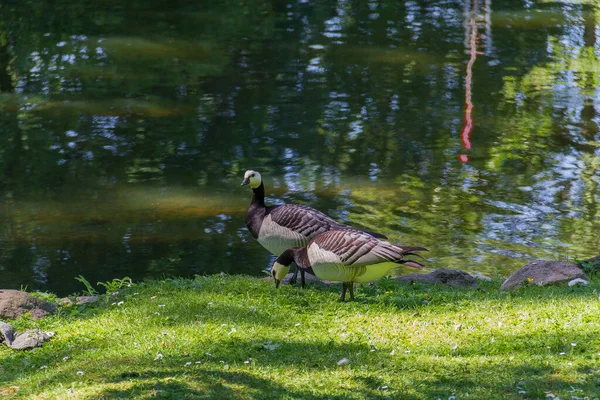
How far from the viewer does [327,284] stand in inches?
357

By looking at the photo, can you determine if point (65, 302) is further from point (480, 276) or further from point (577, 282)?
point (577, 282)

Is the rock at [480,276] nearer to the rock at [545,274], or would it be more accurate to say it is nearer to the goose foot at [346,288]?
the rock at [545,274]

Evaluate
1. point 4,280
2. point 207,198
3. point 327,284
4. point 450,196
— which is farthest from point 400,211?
point 4,280

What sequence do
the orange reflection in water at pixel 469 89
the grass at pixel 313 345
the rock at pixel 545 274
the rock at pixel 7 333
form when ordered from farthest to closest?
the orange reflection in water at pixel 469 89 → the rock at pixel 545 274 → the rock at pixel 7 333 → the grass at pixel 313 345

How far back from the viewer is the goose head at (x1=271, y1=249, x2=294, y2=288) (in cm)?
848

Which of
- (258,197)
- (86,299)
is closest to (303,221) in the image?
(258,197)

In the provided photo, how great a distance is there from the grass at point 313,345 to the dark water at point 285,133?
2642mm

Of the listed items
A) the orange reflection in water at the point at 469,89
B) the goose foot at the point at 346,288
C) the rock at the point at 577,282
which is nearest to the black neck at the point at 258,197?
the goose foot at the point at 346,288

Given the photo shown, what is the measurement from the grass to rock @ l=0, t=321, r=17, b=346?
0.77ft

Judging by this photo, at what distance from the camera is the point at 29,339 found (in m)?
7.45

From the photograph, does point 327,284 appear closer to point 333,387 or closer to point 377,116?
point 333,387

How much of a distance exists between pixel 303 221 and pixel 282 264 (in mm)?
628

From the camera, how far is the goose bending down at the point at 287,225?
886 centimetres

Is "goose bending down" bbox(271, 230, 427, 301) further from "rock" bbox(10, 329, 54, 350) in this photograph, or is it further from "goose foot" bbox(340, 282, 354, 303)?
"rock" bbox(10, 329, 54, 350)
